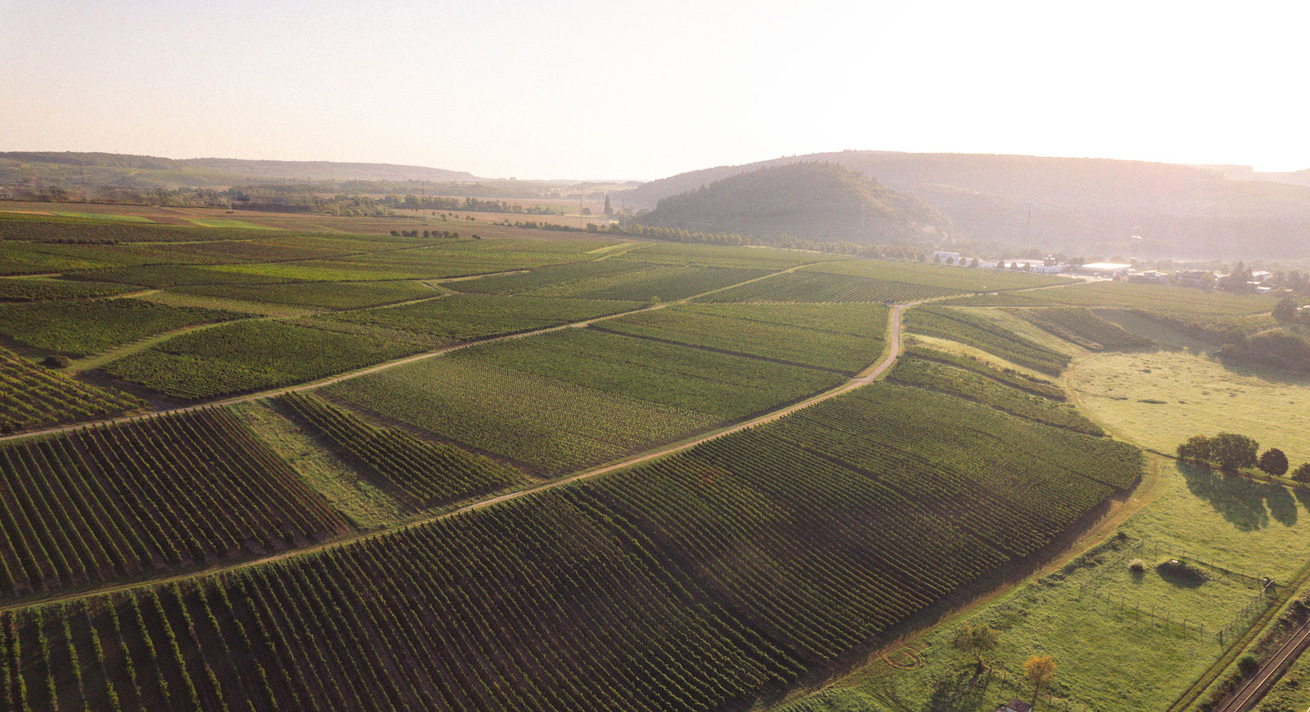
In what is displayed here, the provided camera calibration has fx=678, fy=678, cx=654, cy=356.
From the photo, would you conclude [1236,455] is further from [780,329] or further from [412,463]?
[412,463]

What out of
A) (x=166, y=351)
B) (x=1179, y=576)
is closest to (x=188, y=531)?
(x=166, y=351)

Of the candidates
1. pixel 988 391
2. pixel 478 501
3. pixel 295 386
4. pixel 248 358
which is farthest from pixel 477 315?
pixel 988 391

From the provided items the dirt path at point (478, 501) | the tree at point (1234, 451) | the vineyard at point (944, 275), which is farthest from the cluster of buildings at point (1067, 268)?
the tree at point (1234, 451)

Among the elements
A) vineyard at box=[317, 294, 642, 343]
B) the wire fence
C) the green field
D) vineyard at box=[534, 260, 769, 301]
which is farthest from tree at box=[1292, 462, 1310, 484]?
vineyard at box=[534, 260, 769, 301]

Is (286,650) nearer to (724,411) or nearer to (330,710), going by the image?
(330,710)

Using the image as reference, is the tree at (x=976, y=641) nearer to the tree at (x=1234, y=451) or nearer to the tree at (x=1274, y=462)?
the tree at (x=1234, y=451)

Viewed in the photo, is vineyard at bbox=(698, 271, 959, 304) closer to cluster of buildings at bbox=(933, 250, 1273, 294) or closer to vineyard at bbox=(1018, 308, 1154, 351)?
vineyard at bbox=(1018, 308, 1154, 351)

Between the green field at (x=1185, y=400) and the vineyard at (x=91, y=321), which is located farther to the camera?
the green field at (x=1185, y=400)

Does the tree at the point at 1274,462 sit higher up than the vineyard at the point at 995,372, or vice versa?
the vineyard at the point at 995,372
